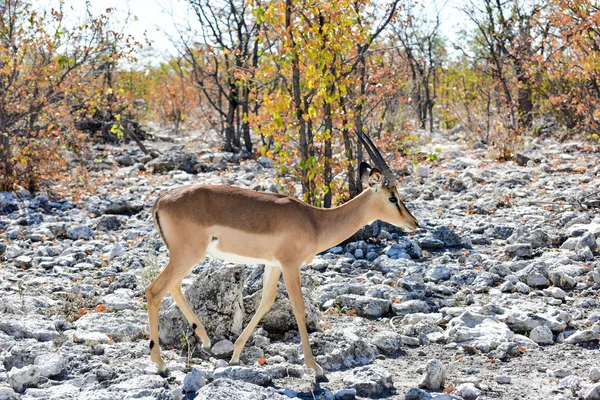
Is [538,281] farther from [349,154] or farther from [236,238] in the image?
[236,238]

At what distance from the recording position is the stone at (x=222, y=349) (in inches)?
260

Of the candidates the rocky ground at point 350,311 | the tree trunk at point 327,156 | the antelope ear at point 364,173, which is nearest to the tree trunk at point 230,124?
the rocky ground at point 350,311

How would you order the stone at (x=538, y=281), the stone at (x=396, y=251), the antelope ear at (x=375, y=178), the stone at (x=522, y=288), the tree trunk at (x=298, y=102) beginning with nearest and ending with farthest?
the antelope ear at (x=375, y=178), the stone at (x=522, y=288), the stone at (x=538, y=281), the tree trunk at (x=298, y=102), the stone at (x=396, y=251)

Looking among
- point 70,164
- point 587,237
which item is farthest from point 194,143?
point 587,237

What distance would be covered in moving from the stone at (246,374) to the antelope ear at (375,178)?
7.27ft

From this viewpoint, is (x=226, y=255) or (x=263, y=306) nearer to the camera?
(x=226, y=255)

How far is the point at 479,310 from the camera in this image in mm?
7375

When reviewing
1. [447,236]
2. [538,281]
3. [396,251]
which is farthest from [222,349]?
[447,236]

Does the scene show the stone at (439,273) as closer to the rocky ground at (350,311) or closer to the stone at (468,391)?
the rocky ground at (350,311)

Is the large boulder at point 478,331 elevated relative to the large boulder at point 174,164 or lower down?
lower down

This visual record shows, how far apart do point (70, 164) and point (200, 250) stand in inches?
499

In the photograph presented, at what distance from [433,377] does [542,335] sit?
63.2 inches

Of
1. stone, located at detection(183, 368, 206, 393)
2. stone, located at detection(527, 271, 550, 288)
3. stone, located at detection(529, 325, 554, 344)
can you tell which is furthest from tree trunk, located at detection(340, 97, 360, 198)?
stone, located at detection(183, 368, 206, 393)

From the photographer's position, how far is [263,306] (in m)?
6.50
